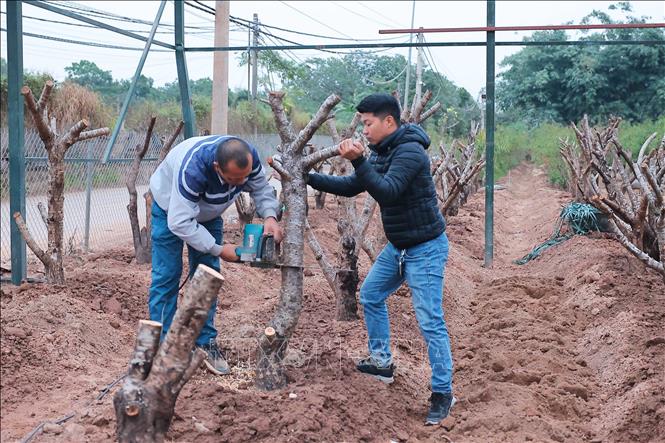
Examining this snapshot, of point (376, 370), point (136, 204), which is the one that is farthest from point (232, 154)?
point (136, 204)

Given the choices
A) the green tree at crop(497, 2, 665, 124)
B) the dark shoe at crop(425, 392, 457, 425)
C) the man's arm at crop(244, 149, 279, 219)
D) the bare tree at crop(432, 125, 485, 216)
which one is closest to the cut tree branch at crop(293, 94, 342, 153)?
the man's arm at crop(244, 149, 279, 219)

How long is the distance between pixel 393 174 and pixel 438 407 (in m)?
1.48

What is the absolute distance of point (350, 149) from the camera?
14.5 ft

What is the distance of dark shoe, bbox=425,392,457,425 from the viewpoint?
4887mm

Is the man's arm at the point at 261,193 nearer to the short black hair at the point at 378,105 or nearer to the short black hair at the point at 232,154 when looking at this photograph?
the short black hair at the point at 232,154

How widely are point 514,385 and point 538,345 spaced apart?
1.38 metres

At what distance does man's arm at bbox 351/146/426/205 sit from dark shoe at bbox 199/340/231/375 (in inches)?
60.2

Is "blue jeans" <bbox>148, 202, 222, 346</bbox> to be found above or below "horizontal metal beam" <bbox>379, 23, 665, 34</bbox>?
below

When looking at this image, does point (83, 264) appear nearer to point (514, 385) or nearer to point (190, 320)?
point (514, 385)

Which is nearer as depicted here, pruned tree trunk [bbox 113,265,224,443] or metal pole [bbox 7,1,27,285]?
pruned tree trunk [bbox 113,265,224,443]

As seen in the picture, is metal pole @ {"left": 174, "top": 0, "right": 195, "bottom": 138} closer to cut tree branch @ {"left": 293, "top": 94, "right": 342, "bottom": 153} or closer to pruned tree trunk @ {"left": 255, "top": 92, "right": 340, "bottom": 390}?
pruned tree trunk @ {"left": 255, "top": 92, "right": 340, "bottom": 390}

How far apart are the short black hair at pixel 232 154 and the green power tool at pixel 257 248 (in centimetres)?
46

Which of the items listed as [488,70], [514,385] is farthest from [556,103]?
[514,385]

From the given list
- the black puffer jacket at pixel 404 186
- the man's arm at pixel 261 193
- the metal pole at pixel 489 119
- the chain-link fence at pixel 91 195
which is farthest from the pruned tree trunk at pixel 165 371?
the chain-link fence at pixel 91 195
